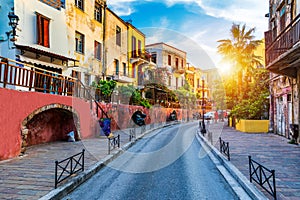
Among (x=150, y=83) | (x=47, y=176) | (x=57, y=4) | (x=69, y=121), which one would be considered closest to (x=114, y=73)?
(x=150, y=83)

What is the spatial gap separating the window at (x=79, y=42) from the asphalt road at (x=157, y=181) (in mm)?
12476

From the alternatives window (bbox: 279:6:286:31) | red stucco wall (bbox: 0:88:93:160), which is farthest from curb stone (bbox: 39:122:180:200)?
window (bbox: 279:6:286:31)

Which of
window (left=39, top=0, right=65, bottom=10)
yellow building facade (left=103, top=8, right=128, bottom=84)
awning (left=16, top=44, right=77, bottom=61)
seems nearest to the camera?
awning (left=16, top=44, right=77, bottom=61)

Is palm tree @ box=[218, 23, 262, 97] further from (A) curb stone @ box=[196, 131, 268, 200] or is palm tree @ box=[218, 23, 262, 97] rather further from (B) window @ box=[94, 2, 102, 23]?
(A) curb stone @ box=[196, 131, 268, 200]

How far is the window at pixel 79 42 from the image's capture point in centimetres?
1953

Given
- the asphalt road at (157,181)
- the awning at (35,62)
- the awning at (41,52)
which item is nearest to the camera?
the asphalt road at (157,181)

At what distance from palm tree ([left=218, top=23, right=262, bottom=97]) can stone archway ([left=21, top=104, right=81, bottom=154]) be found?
812 inches

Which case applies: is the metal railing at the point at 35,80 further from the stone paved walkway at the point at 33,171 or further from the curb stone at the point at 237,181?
the curb stone at the point at 237,181

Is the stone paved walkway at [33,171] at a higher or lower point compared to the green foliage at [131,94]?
lower

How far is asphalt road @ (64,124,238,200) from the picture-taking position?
5.68m

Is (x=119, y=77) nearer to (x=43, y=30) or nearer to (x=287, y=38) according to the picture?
(x=43, y=30)

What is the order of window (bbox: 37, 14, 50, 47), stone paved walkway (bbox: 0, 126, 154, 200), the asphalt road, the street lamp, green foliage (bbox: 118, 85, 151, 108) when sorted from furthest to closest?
green foliage (bbox: 118, 85, 151, 108), window (bbox: 37, 14, 50, 47), the street lamp, the asphalt road, stone paved walkway (bbox: 0, 126, 154, 200)

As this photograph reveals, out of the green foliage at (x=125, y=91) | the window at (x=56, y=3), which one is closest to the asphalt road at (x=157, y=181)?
the window at (x=56, y=3)

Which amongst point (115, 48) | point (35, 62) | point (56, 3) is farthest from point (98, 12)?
point (35, 62)
